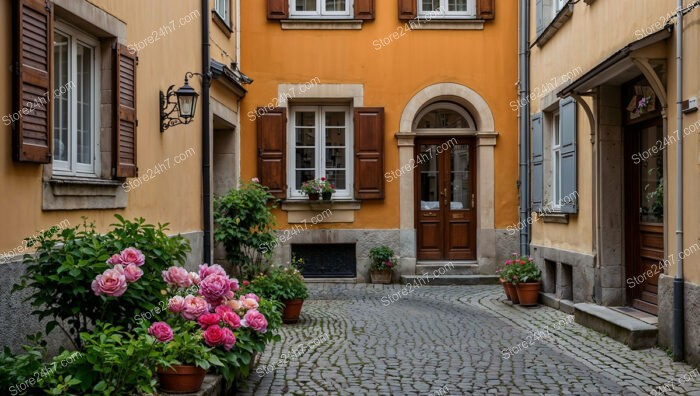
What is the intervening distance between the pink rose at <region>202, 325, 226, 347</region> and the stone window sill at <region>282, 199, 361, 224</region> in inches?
342

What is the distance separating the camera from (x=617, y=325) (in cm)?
791

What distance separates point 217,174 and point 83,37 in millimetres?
7074

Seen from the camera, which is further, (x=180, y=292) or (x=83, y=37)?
(x=83, y=37)

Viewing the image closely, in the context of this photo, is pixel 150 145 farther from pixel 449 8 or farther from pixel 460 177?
pixel 449 8

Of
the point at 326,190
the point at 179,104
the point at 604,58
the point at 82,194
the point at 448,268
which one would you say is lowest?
the point at 448,268

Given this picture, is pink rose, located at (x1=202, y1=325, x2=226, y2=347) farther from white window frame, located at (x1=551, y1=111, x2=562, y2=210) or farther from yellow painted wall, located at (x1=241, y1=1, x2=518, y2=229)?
yellow painted wall, located at (x1=241, y1=1, x2=518, y2=229)

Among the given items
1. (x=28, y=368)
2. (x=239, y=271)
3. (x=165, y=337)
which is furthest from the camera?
(x=239, y=271)

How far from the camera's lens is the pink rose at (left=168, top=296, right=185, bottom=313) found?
5.31 metres

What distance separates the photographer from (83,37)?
6.71 m

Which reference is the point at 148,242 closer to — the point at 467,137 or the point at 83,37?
the point at 83,37

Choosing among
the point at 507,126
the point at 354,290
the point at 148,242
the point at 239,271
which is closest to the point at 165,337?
the point at 148,242

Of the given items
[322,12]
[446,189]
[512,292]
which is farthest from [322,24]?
[512,292]

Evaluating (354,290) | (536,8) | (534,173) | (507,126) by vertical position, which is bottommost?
(354,290)

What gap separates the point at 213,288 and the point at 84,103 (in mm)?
2317
